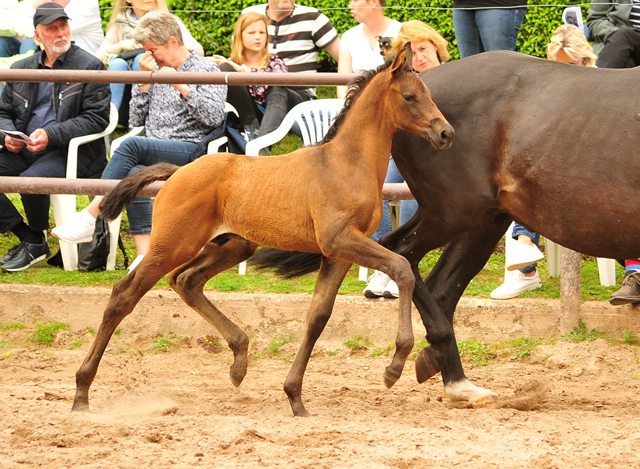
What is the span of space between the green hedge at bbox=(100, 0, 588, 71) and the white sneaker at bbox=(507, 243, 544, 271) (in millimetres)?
3874

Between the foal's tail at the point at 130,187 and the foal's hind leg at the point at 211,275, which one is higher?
the foal's tail at the point at 130,187

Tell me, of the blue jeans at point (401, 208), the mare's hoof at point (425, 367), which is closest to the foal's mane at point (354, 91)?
the mare's hoof at point (425, 367)

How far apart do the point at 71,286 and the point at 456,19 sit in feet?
11.9

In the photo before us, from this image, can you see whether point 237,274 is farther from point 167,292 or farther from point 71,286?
point 71,286

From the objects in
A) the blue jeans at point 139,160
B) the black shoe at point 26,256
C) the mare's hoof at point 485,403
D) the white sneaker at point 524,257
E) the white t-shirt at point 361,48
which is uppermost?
the white t-shirt at point 361,48

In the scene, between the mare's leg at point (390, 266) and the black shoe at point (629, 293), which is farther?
the black shoe at point (629, 293)

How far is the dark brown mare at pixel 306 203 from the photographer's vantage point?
381 cm

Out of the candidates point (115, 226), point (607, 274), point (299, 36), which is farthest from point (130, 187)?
point (299, 36)

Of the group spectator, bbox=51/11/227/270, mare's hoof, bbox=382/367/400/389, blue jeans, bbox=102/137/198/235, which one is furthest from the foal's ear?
blue jeans, bbox=102/137/198/235

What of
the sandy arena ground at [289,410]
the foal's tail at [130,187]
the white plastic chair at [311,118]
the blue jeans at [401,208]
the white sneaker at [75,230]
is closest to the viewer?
the sandy arena ground at [289,410]

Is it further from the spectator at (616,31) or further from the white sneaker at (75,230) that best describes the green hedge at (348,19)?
the white sneaker at (75,230)

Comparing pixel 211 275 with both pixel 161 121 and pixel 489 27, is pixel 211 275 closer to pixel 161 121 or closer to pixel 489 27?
pixel 161 121

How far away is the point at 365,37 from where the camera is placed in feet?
23.5

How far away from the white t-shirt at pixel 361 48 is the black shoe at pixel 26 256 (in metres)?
2.99
